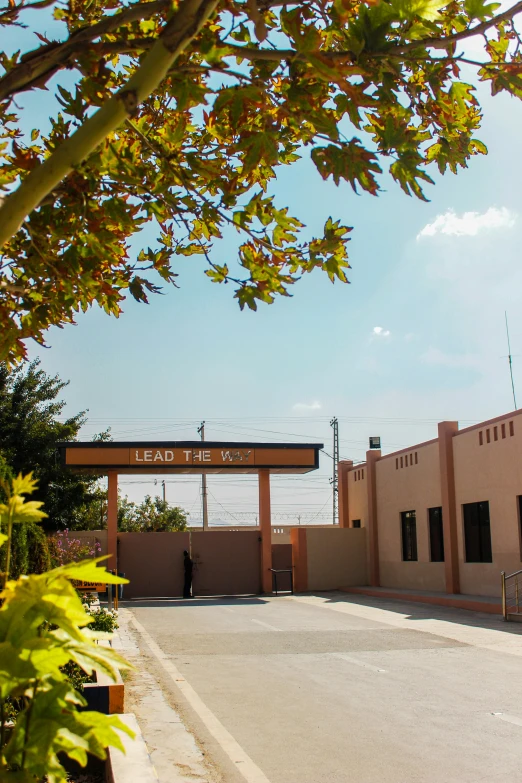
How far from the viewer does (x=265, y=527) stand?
27.8m

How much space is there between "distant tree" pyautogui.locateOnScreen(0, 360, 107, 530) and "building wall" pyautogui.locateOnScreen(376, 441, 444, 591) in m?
13.0

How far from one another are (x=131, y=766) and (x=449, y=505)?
18.7 metres

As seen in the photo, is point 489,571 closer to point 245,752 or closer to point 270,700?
point 270,700

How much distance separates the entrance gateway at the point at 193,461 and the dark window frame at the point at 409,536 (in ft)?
11.6

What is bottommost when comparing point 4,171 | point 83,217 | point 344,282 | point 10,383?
point 344,282

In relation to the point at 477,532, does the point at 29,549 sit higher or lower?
Result: higher

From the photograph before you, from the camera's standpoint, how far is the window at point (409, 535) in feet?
Result: 85.8

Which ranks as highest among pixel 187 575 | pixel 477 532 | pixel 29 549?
pixel 29 549

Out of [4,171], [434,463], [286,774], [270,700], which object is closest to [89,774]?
[286,774]

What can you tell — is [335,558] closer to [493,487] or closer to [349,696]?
[493,487]

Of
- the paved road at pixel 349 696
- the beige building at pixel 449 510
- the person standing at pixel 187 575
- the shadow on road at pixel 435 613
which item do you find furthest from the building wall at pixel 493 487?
the person standing at pixel 187 575

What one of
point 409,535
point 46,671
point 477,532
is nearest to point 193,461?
point 409,535

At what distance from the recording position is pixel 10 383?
109 feet

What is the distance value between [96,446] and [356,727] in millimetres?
19518
